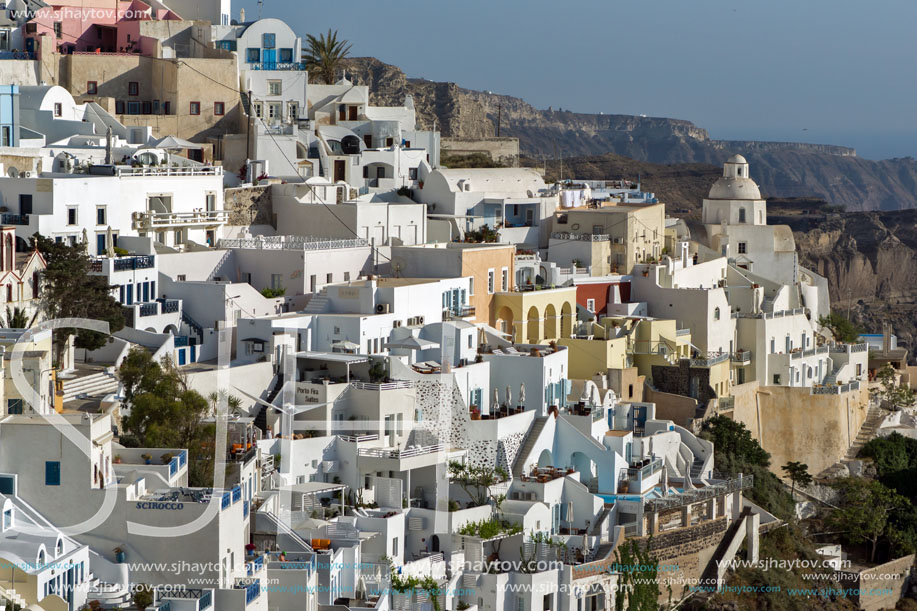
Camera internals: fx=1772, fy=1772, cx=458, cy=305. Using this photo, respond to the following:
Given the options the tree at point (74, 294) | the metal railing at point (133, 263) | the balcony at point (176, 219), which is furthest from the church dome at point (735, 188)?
the tree at point (74, 294)

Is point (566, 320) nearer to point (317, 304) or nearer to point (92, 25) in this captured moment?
point (317, 304)

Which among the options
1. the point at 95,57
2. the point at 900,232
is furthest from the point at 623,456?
→ the point at 900,232

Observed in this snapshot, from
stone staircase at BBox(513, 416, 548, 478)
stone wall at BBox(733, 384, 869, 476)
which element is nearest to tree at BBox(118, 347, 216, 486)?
stone staircase at BBox(513, 416, 548, 478)

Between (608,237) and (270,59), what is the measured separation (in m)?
12.2

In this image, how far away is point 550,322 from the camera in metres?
46.0

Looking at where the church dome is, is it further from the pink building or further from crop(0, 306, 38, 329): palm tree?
crop(0, 306, 38, 329): palm tree

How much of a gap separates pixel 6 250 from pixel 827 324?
33.9m

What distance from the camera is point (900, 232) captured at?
115250mm

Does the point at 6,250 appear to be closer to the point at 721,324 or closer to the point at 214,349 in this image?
the point at 214,349

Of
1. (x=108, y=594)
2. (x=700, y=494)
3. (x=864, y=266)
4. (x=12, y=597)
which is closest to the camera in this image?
(x=12, y=597)

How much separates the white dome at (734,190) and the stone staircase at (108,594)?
37211 mm

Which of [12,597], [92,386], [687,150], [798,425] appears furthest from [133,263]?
[687,150]

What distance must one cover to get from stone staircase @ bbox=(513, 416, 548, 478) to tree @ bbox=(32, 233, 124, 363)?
8925 mm

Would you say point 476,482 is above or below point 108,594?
below
